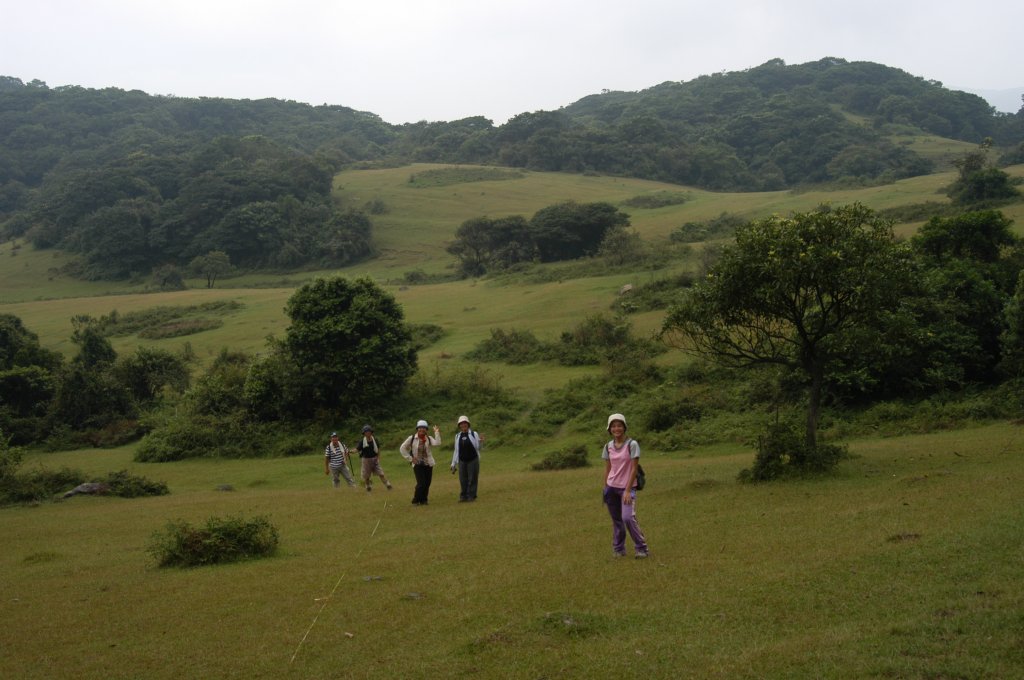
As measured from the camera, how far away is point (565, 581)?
1051cm

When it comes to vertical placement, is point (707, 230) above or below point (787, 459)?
above

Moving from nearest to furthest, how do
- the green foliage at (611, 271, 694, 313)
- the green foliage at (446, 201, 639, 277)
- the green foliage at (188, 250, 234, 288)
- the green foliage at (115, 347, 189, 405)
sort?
the green foliage at (115, 347, 189, 405), the green foliage at (611, 271, 694, 313), the green foliage at (446, 201, 639, 277), the green foliage at (188, 250, 234, 288)

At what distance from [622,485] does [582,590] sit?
5.48ft

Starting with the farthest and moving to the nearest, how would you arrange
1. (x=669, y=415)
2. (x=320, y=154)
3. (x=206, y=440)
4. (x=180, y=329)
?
(x=320, y=154) < (x=180, y=329) < (x=206, y=440) < (x=669, y=415)

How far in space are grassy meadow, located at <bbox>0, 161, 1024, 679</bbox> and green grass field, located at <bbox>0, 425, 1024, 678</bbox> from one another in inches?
1.5

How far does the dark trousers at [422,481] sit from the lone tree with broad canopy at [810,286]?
6.25 meters

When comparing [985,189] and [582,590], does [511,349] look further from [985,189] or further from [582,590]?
[985,189]

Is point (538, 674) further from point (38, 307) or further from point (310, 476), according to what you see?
point (38, 307)

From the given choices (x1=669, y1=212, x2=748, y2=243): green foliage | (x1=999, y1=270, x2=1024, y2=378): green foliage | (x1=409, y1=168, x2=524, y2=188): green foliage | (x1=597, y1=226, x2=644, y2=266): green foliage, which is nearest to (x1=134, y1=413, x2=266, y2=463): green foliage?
(x1=999, y1=270, x2=1024, y2=378): green foliage

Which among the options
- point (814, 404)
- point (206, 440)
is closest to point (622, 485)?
point (814, 404)

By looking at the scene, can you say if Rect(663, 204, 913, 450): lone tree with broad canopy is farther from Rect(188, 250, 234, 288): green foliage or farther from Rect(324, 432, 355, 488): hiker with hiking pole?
Rect(188, 250, 234, 288): green foliage

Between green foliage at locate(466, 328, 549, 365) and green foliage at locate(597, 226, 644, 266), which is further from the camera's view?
green foliage at locate(597, 226, 644, 266)

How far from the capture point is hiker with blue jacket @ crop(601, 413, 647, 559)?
36.1 ft

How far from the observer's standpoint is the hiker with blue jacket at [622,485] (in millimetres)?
11000
